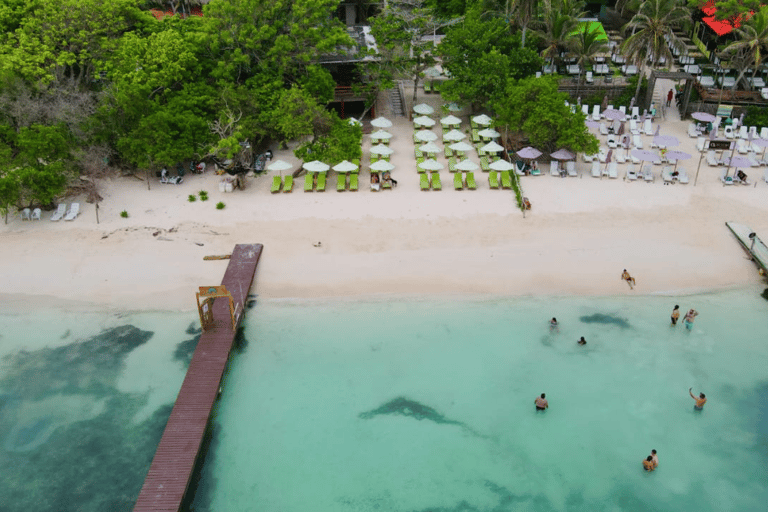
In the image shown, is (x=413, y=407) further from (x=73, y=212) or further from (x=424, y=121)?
(x=424, y=121)

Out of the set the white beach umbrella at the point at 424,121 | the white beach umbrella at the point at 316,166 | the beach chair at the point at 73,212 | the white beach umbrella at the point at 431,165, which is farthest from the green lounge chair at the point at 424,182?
the beach chair at the point at 73,212

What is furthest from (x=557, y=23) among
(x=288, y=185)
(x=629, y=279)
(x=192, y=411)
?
(x=192, y=411)

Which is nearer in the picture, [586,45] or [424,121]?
[424,121]

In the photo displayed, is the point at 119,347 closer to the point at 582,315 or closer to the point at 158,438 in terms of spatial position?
the point at 158,438

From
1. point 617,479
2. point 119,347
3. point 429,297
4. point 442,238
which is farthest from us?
point 442,238

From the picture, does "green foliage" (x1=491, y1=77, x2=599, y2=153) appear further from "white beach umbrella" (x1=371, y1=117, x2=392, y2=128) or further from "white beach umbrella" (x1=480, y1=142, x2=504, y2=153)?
"white beach umbrella" (x1=371, y1=117, x2=392, y2=128)

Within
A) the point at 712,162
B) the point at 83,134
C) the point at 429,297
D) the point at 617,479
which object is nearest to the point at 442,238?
the point at 429,297

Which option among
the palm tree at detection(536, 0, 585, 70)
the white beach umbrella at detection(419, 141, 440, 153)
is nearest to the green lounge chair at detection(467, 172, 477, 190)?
the white beach umbrella at detection(419, 141, 440, 153)
